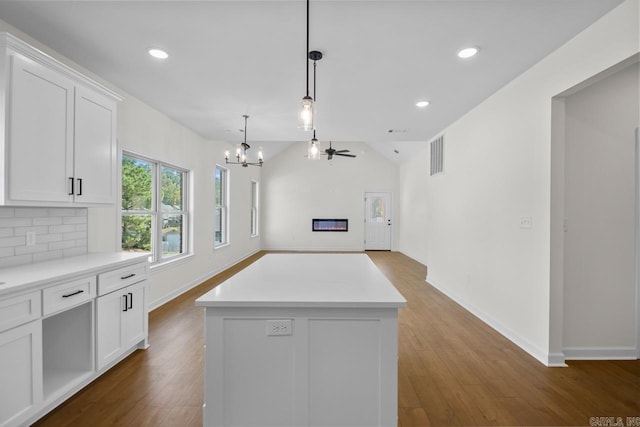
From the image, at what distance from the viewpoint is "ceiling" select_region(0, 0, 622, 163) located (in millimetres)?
1938

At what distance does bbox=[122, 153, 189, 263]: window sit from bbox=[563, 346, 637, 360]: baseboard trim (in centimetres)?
444

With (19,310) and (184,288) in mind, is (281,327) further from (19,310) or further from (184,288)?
(184,288)

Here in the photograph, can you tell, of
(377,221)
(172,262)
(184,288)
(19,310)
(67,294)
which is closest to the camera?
(19,310)

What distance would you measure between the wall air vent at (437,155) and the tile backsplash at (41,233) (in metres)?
4.77

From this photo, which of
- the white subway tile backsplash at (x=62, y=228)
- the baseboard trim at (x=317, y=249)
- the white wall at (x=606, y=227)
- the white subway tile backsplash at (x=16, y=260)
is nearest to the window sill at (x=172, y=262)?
the white subway tile backsplash at (x=62, y=228)

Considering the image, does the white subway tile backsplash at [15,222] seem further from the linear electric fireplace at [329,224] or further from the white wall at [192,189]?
the linear electric fireplace at [329,224]

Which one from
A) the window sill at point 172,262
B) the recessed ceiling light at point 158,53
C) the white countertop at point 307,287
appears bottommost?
the window sill at point 172,262

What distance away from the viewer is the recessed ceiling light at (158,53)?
2426mm

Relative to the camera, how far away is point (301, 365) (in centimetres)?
152

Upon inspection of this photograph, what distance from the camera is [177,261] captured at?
4406 mm

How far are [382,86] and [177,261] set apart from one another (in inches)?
144

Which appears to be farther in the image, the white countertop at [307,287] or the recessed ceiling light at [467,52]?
the recessed ceiling light at [467,52]

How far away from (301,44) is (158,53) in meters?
1.20

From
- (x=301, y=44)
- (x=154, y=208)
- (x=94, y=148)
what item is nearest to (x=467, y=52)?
(x=301, y=44)
